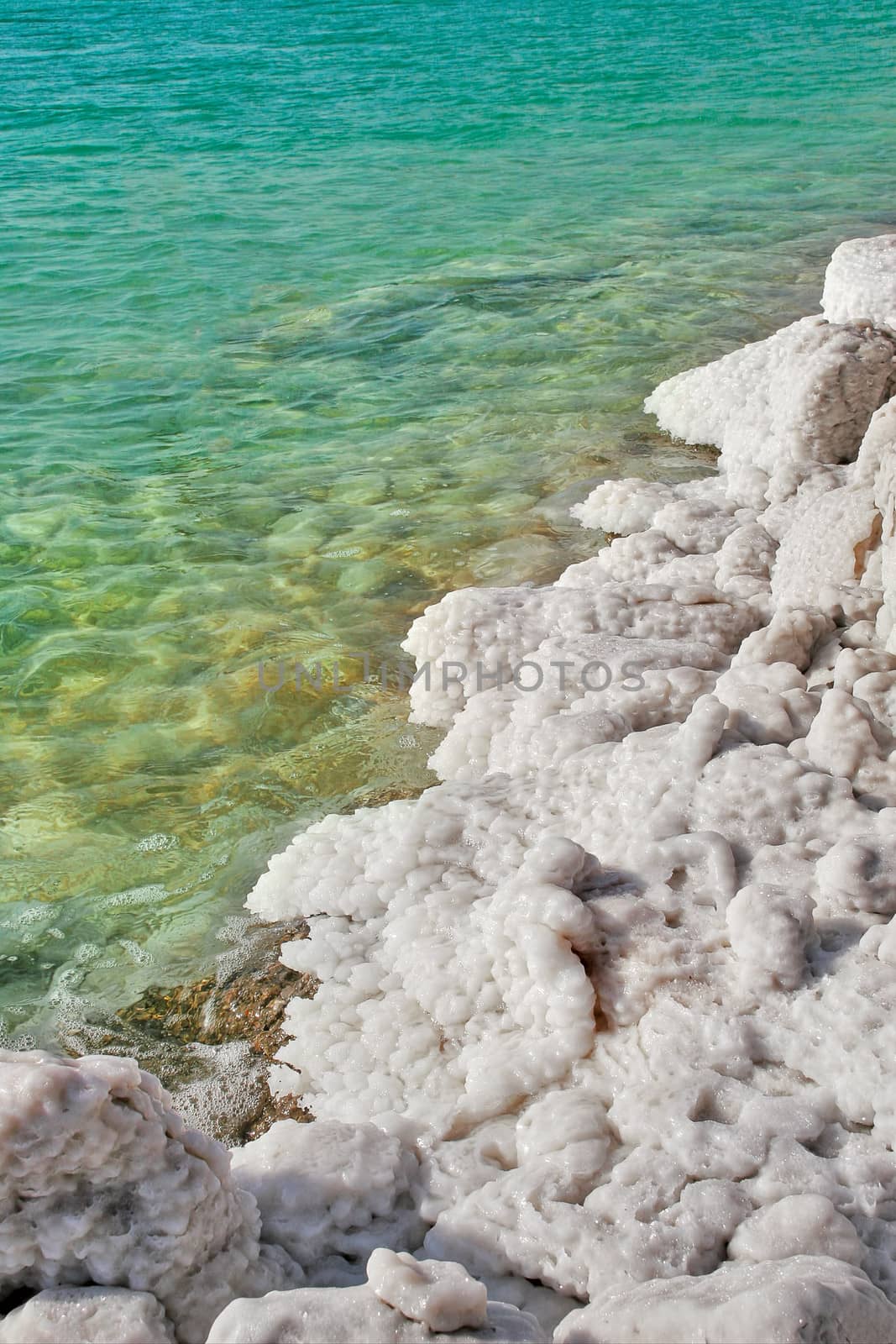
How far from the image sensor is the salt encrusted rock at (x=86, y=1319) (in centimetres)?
138

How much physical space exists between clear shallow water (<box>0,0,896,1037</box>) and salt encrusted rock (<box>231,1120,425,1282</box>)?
93cm

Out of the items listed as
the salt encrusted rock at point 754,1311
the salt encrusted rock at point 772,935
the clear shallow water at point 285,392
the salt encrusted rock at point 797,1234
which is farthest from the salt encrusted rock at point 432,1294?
the clear shallow water at point 285,392

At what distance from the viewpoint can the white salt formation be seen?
1.44 metres

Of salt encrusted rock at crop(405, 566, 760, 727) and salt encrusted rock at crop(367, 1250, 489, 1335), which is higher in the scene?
salt encrusted rock at crop(367, 1250, 489, 1335)

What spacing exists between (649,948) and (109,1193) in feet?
3.39

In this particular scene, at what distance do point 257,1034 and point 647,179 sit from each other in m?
11.6

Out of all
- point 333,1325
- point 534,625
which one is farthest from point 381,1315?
point 534,625

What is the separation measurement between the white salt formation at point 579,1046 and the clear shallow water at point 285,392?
19.2 inches

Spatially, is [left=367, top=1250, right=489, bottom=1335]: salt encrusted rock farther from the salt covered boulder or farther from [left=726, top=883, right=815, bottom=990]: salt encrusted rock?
[left=726, top=883, right=815, bottom=990]: salt encrusted rock

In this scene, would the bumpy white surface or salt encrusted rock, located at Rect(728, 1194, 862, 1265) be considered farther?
the bumpy white surface

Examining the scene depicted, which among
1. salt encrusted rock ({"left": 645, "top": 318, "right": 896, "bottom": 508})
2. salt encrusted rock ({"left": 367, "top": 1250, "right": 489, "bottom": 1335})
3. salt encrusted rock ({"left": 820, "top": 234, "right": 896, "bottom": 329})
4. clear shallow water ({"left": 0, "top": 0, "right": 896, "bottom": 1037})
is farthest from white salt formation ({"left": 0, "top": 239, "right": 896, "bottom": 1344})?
salt encrusted rock ({"left": 820, "top": 234, "right": 896, "bottom": 329})

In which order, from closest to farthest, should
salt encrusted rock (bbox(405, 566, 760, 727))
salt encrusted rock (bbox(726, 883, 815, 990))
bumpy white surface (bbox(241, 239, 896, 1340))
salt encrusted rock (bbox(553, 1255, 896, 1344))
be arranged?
salt encrusted rock (bbox(553, 1255, 896, 1344)) → bumpy white surface (bbox(241, 239, 896, 1340)) → salt encrusted rock (bbox(726, 883, 815, 990)) → salt encrusted rock (bbox(405, 566, 760, 727))

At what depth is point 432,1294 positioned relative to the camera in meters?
1.40

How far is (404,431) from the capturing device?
6035 mm
